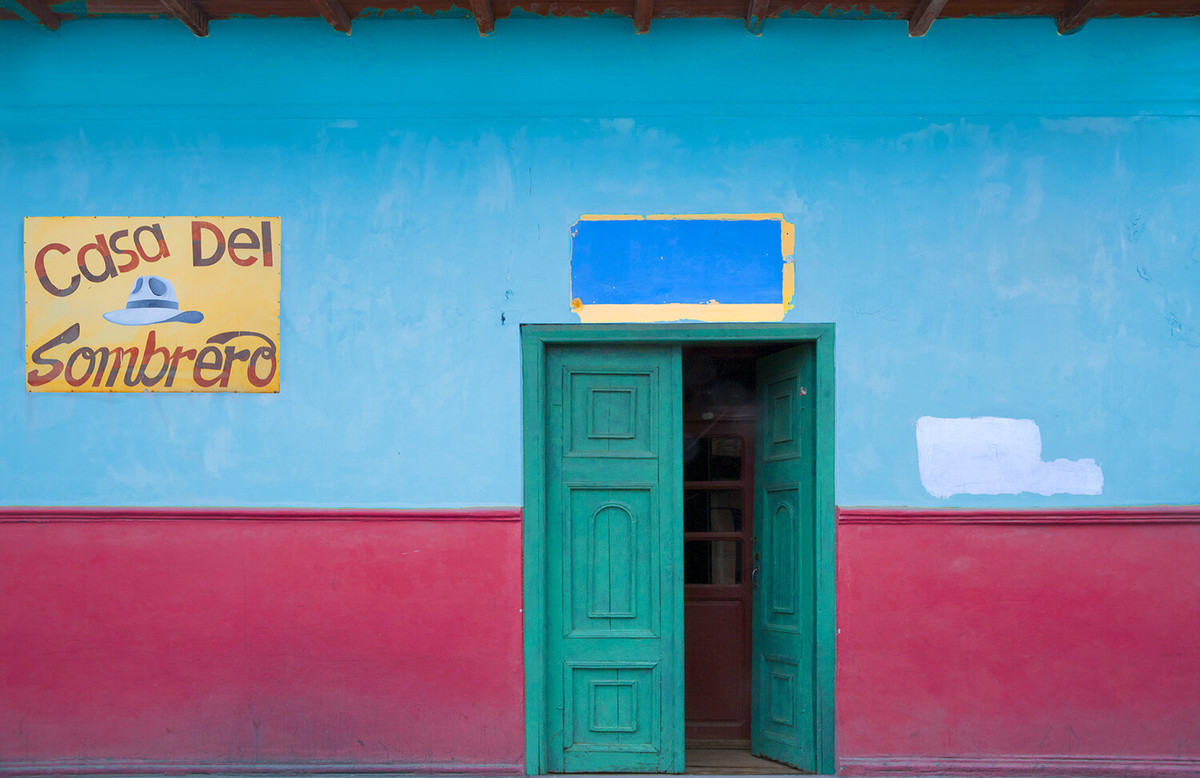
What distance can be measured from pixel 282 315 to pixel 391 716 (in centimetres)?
221

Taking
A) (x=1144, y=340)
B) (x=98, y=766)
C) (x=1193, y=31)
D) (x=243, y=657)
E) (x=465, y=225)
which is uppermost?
(x=1193, y=31)

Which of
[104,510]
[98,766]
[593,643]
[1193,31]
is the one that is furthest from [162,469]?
[1193,31]

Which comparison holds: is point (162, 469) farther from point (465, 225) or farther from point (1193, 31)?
point (1193, 31)

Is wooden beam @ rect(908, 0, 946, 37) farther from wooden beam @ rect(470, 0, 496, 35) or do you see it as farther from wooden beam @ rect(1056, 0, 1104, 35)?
wooden beam @ rect(470, 0, 496, 35)

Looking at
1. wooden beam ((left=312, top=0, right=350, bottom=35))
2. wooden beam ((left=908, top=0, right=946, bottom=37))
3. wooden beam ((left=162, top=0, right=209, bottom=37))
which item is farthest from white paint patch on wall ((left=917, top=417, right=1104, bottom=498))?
wooden beam ((left=162, top=0, right=209, bottom=37))

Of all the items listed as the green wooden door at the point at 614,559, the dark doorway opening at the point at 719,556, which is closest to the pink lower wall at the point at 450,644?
the green wooden door at the point at 614,559

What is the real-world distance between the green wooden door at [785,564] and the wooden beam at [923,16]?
180 cm

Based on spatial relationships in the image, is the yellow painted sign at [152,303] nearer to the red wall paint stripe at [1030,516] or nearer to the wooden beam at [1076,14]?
the red wall paint stripe at [1030,516]

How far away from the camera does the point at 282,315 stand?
4.61m

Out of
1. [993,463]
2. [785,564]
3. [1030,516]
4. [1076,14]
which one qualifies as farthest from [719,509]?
[1076,14]

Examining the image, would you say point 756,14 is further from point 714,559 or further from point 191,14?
point 714,559

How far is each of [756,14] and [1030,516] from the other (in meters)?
3.01

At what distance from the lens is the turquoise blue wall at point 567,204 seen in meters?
4.57

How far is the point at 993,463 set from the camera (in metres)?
4.55
